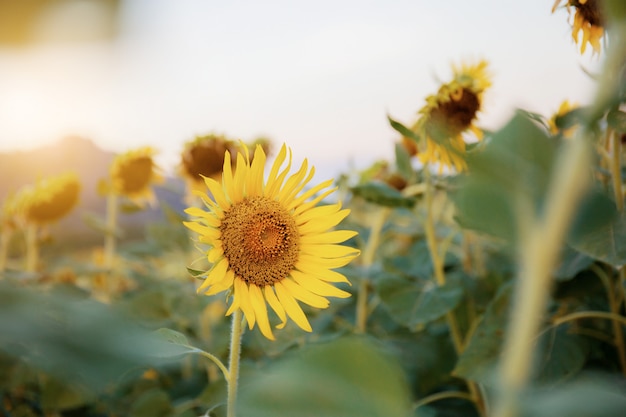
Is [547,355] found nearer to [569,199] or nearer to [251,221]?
[251,221]

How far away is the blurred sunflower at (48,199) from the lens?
1.18 meters

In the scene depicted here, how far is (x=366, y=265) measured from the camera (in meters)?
1.08

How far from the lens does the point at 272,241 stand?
0.54 m

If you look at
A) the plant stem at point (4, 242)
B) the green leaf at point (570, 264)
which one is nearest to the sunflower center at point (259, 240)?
the green leaf at point (570, 264)

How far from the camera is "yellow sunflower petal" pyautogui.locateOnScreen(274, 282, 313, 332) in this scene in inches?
20.4

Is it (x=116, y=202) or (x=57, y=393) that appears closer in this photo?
(x=57, y=393)

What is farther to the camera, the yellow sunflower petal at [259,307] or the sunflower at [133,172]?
the sunflower at [133,172]

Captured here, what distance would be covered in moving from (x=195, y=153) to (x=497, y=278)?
62 centimetres

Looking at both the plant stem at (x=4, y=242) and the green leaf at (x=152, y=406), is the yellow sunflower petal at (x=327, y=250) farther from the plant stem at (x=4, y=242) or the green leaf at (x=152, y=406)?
the plant stem at (x=4, y=242)

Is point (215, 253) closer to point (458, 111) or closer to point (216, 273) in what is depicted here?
point (216, 273)

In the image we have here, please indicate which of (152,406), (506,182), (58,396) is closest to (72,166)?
(58,396)

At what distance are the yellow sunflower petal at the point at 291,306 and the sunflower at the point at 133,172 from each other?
0.91 metres

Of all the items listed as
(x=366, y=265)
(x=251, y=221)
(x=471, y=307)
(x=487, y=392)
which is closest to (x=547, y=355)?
(x=487, y=392)

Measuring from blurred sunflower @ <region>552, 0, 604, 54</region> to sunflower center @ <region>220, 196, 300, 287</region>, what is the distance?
406 mm
